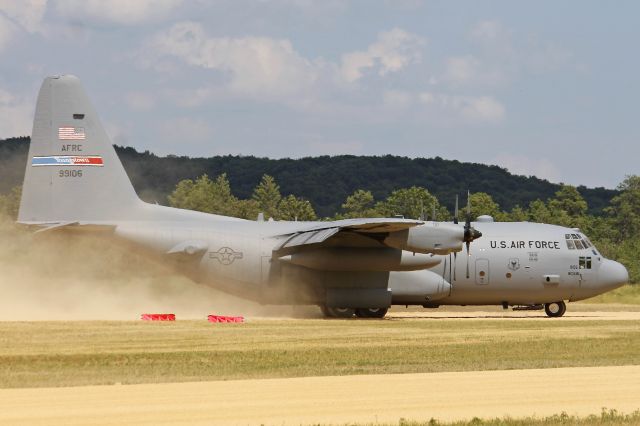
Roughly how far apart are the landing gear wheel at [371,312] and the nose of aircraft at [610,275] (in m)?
9.49

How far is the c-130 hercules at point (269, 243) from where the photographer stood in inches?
1512

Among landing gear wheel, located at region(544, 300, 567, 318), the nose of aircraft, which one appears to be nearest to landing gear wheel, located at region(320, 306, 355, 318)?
landing gear wheel, located at region(544, 300, 567, 318)

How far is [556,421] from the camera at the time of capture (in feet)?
52.1

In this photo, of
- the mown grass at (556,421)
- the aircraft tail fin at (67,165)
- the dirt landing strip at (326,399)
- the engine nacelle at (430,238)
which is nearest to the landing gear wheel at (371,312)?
the engine nacelle at (430,238)

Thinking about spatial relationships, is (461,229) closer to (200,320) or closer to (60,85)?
(200,320)

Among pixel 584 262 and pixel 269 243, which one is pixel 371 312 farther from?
pixel 584 262

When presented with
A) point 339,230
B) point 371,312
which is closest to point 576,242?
point 371,312

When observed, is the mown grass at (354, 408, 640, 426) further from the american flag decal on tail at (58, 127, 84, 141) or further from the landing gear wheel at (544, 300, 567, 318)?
the landing gear wheel at (544, 300, 567, 318)

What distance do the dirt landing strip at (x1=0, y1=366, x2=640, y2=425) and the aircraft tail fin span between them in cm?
1985

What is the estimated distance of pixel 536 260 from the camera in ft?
138

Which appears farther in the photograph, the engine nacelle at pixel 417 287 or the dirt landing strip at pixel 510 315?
the dirt landing strip at pixel 510 315

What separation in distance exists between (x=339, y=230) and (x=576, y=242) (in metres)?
11.3

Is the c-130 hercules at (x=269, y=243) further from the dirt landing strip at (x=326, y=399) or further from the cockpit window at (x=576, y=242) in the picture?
the dirt landing strip at (x=326, y=399)

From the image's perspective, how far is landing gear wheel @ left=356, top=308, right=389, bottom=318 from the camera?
4075 centimetres
